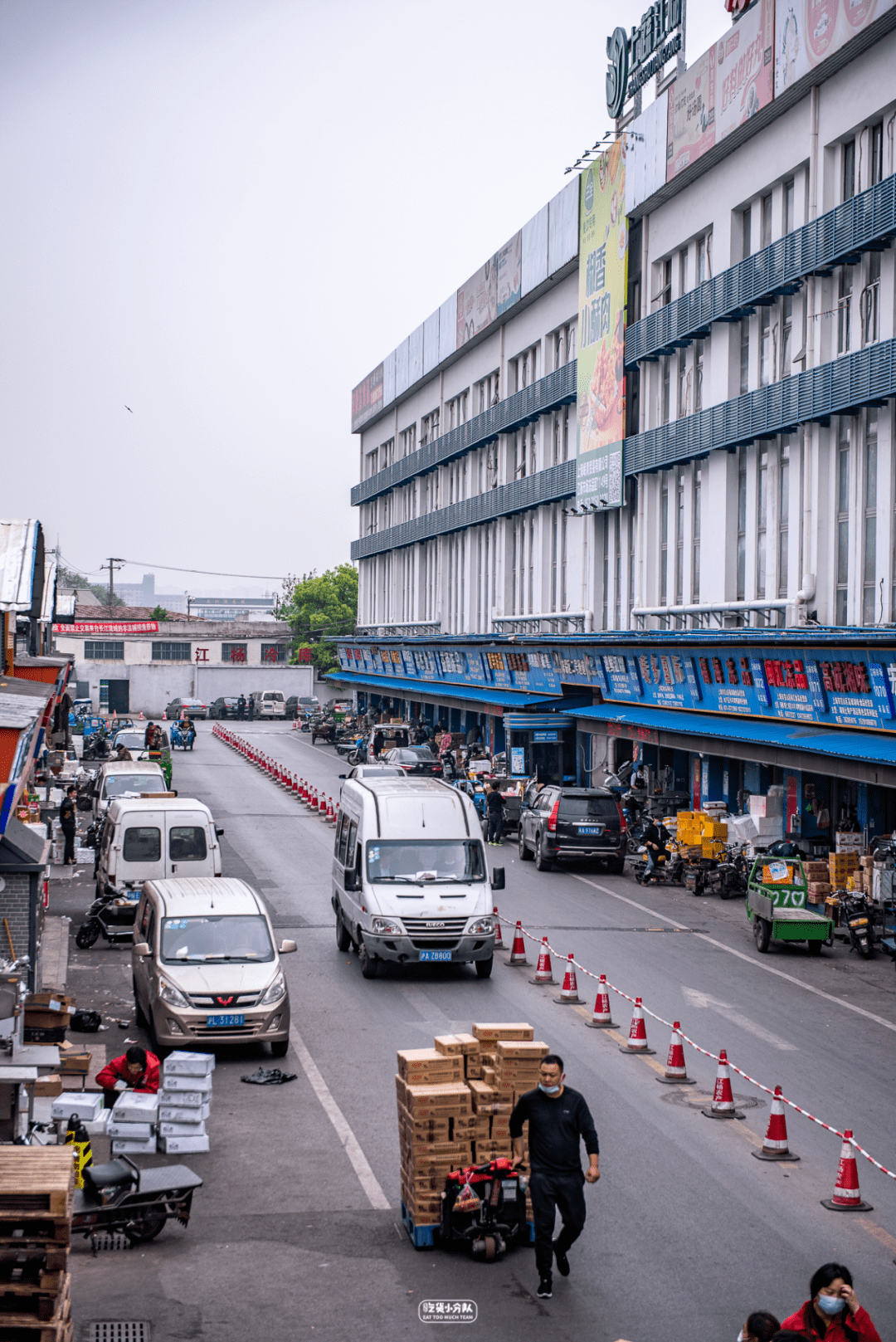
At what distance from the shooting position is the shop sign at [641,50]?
4153cm

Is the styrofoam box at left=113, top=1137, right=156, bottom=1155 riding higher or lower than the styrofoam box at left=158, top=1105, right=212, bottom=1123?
lower

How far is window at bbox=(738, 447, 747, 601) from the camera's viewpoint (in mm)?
36594

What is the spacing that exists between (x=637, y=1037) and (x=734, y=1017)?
2355 millimetres

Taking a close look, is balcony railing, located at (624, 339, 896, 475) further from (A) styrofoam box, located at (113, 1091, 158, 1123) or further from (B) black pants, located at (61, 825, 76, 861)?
(A) styrofoam box, located at (113, 1091, 158, 1123)

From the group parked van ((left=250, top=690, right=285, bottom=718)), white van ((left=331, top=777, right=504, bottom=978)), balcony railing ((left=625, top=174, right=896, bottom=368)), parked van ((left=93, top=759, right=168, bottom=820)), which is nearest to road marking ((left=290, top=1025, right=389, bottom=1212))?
white van ((left=331, top=777, right=504, bottom=978))

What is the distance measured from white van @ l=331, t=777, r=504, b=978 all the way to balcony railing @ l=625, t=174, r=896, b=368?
51.3ft

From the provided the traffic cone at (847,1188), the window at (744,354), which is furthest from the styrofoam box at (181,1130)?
the window at (744,354)

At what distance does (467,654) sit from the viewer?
195ft

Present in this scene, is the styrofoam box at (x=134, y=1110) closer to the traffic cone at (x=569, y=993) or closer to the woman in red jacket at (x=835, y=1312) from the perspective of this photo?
the woman in red jacket at (x=835, y=1312)

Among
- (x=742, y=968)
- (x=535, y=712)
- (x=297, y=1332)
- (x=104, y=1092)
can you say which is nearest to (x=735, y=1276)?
(x=297, y=1332)

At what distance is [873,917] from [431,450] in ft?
170

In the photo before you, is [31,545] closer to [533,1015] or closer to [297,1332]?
[533,1015]

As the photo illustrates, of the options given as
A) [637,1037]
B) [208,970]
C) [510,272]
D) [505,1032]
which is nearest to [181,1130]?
[505,1032]

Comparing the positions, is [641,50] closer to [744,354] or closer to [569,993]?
[744,354]
